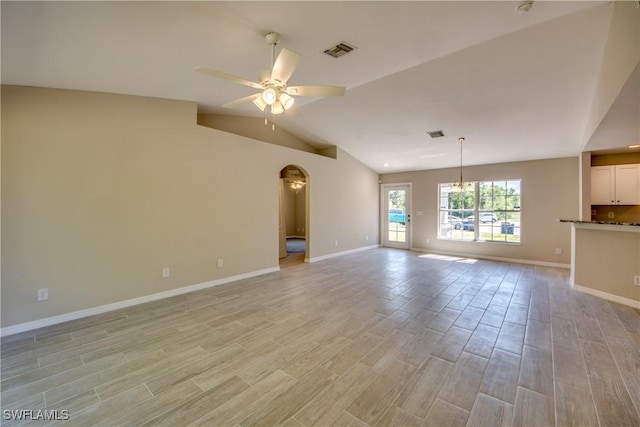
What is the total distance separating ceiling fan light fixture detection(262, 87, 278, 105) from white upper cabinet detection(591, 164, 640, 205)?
6.81 m

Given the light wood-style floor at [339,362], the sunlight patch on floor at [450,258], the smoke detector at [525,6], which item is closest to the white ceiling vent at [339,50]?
the smoke detector at [525,6]

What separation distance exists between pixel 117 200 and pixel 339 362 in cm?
346

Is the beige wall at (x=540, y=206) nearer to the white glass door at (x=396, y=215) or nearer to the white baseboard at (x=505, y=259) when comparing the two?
the white baseboard at (x=505, y=259)

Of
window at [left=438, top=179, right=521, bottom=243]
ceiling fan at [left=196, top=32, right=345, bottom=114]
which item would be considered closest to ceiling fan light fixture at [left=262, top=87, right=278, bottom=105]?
ceiling fan at [left=196, top=32, right=345, bottom=114]

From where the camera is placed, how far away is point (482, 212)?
7.07m

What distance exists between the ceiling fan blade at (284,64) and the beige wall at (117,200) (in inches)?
99.2

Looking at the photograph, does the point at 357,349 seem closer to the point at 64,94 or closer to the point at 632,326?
the point at 632,326

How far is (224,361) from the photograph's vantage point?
2.32 metres

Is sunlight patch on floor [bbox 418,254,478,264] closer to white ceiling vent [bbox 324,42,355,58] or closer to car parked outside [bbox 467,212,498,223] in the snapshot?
car parked outside [bbox 467,212,498,223]

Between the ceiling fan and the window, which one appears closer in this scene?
the ceiling fan

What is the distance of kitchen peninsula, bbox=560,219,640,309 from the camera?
3566 mm

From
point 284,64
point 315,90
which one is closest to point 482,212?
point 315,90

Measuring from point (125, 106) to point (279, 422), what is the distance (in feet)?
13.5

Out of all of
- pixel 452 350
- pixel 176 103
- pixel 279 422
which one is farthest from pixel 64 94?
pixel 452 350
